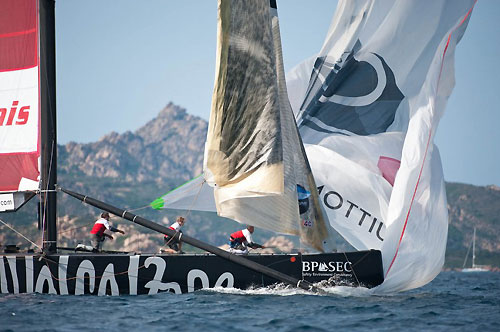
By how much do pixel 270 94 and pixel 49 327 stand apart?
287 inches

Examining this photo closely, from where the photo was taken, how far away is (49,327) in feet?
44.8

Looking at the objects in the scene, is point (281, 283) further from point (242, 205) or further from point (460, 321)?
point (460, 321)

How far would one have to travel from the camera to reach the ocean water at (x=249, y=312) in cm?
1390

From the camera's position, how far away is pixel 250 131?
58.6ft

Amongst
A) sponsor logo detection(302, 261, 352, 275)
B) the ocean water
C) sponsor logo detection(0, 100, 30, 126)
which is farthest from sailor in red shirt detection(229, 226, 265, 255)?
sponsor logo detection(0, 100, 30, 126)

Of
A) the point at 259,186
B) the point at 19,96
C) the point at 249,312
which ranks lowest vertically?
the point at 249,312

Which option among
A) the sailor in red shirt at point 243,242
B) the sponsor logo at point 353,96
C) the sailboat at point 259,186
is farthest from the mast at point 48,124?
the sponsor logo at point 353,96

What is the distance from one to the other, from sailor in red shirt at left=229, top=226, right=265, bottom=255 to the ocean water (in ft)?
4.76

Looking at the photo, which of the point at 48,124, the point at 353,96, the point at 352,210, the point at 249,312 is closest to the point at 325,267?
the point at 352,210

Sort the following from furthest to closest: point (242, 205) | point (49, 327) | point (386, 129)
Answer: point (386, 129), point (242, 205), point (49, 327)

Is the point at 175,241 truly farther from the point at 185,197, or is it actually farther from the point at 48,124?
the point at 48,124

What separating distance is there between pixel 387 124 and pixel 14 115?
9.55m

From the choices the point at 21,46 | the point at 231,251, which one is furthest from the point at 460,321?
the point at 21,46

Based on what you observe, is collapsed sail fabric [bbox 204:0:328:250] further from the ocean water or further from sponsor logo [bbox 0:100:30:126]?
sponsor logo [bbox 0:100:30:126]
